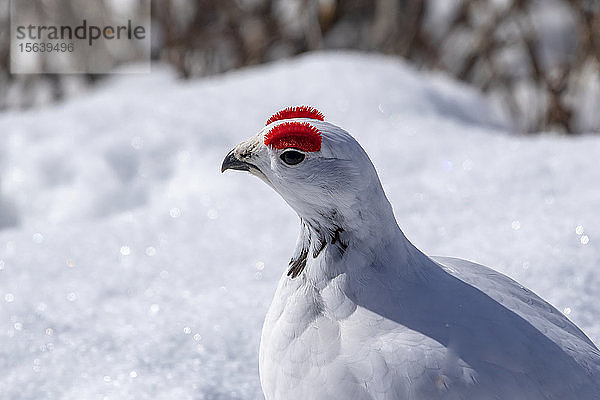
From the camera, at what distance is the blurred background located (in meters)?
3.75

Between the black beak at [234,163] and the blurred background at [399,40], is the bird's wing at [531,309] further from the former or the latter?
the blurred background at [399,40]

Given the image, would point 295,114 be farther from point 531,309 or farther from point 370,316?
point 531,309

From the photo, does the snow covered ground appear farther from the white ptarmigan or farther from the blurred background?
the blurred background

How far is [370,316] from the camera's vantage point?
1122 mm

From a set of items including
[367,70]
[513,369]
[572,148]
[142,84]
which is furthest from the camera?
[142,84]

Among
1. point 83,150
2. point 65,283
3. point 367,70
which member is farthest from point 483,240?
point 83,150

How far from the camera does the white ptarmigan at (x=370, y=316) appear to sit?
105 centimetres

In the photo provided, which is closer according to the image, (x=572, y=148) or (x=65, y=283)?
(x=65, y=283)

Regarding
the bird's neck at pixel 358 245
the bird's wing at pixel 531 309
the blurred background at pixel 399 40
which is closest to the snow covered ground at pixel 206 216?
the bird's wing at pixel 531 309

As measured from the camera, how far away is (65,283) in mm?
1977

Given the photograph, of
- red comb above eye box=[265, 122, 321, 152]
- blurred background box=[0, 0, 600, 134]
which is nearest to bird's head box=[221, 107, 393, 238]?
red comb above eye box=[265, 122, 321, 152]

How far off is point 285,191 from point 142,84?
10.4 feet

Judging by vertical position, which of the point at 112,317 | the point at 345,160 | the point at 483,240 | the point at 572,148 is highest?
the point at 345,160

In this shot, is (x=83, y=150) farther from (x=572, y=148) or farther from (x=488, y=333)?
(x=488, y=333)
